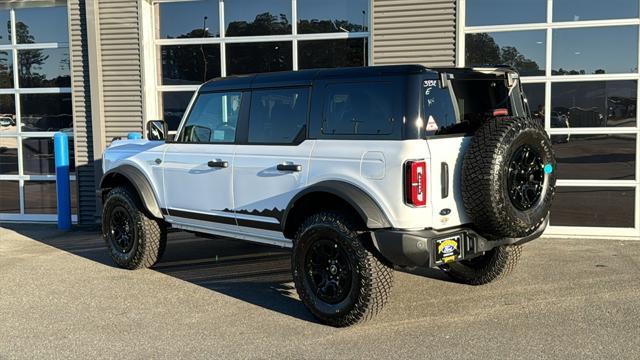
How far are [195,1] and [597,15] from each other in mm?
5694

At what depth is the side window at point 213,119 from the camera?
5793mm

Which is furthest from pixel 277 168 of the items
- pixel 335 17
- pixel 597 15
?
pixel 597 15

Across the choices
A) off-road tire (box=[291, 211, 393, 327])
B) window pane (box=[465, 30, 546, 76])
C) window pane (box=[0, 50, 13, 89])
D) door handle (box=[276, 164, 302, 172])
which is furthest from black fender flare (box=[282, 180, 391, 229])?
window pane (box=[0, 50, 13, 89])

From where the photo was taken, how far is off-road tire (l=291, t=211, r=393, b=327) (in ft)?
14.9

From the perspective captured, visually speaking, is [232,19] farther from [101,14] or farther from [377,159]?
[377,159]

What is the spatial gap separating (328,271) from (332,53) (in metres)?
4.83

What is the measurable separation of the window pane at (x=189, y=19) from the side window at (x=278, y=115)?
4271 mm

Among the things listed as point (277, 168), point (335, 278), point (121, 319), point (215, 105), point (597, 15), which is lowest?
point (121, 319)

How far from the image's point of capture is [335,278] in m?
4.81

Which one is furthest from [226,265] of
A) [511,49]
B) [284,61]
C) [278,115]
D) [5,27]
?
[5,27]

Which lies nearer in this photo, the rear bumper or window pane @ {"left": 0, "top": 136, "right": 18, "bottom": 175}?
the rear bumper

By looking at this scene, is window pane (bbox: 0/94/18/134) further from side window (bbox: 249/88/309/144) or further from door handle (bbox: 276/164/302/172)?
door handle (bbox: 276/164/302/172)

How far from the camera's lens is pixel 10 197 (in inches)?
405

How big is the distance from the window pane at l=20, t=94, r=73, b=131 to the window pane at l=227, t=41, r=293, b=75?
108 inches
